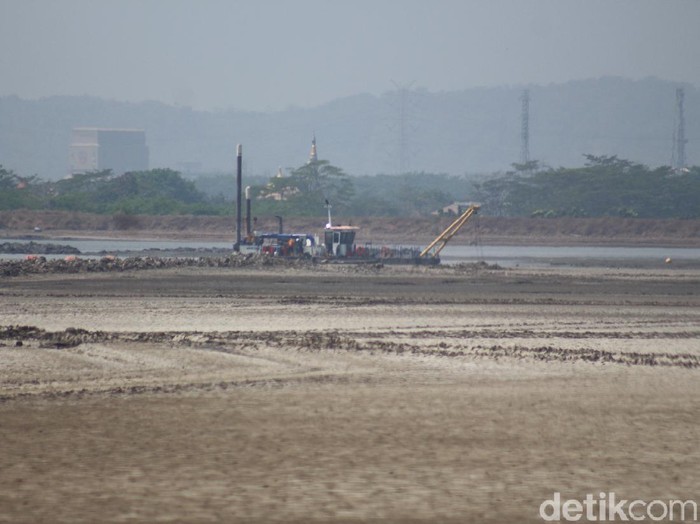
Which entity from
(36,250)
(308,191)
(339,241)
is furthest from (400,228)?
(339,241)

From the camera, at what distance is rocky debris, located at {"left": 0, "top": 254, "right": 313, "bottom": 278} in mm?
51000

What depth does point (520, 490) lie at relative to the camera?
43.0 feet

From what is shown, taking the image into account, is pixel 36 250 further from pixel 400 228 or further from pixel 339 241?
pixel 400 228

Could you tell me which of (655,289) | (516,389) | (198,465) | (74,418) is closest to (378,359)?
(516,389)

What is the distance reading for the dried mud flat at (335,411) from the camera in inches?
501

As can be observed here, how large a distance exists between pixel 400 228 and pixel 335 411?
106300mm

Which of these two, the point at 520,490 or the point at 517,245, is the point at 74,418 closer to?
the point at 520,490

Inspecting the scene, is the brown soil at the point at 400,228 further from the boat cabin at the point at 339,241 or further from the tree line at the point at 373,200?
the boat cabin at the point at 339,241

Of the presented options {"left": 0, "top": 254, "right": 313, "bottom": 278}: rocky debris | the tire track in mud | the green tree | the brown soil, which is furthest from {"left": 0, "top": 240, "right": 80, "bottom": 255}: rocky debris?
the green tree

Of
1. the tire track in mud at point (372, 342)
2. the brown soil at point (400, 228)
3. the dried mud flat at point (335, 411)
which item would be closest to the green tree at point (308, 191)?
the brown soil at point (400, 228)

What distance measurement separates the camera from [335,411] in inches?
690

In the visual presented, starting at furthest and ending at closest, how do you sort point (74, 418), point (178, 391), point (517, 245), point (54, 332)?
point (517, 245) < point (54, 332) < point (178, 391) < point (74, 418)

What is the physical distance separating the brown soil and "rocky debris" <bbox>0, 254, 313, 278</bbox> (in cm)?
5217

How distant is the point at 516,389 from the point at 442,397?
154 cm
